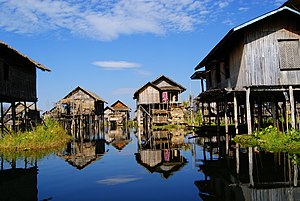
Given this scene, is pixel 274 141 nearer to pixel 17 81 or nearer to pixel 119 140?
pixel 119 140

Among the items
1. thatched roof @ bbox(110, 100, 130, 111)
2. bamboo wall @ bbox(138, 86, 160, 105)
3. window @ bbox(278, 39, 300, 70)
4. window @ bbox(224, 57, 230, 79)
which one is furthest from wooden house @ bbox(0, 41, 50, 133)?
Result: thatched roof @ bbox(110, 100, 130, 111)

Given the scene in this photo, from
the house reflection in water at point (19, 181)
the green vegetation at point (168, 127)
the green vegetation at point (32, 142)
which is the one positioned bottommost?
the house reflection in water at point (19, 181)

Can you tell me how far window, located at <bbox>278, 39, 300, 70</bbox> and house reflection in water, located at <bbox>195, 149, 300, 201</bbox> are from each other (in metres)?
6.16

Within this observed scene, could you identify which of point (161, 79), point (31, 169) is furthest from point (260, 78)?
point (161, 79)

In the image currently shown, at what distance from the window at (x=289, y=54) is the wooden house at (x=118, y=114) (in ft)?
147

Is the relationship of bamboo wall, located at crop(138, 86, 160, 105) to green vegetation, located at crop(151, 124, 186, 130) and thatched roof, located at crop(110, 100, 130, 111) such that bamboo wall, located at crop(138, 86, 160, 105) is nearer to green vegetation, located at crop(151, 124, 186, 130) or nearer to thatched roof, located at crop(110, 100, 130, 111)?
green vegetation, located at crop(151, 124, 186, 130)

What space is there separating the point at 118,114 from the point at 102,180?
5067 cm

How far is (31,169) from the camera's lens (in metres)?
12.3

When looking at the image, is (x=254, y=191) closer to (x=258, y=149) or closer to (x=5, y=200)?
(x=5, y=200)

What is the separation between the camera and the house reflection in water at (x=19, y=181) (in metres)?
8.22

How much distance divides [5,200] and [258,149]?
34.7 feet

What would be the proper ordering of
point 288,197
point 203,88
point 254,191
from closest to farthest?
point 288,197
point 254,191
point 203,88

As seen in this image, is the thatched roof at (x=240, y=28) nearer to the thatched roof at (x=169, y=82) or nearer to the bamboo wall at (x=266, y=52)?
the bamboo wall at (x=266, y=52)

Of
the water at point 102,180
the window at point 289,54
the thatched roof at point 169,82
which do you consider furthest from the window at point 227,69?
the thatched roof at point 169,82
